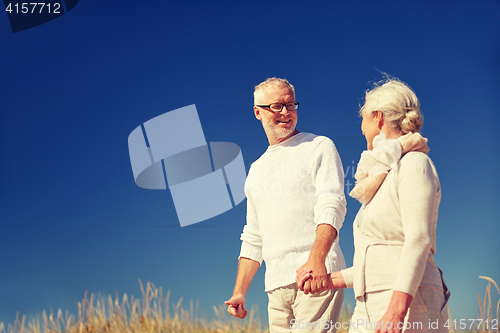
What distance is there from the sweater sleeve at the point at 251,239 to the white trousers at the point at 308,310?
491 millimetres

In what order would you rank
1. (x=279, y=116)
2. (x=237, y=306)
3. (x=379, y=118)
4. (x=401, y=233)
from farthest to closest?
(x=279, y=116) < (x=237, y=306) < (x=379, y=118) < (x=401, y=233)

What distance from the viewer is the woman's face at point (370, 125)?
8.11ft

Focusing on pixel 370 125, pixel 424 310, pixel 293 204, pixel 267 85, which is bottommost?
pixel 424 310

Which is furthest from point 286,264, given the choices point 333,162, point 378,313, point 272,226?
point 378,313

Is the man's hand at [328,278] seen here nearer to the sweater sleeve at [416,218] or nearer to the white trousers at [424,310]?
the white trousers at [424,310]

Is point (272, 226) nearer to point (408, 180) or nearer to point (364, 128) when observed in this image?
point (364, 128)

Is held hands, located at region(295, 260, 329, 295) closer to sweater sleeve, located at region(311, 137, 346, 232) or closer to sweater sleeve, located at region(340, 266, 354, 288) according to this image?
sweater sleeve, located at region(340, 266, 354, 288)

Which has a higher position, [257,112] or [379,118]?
[257,112]

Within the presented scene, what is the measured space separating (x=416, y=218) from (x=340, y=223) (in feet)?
3.34

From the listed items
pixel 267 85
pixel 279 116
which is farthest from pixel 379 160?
pixel 267 85

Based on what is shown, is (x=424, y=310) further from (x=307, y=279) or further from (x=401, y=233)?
(x=307, y=279)

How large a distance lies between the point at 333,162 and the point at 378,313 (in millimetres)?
1371

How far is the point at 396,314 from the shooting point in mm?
2037

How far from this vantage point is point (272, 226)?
3436mm
